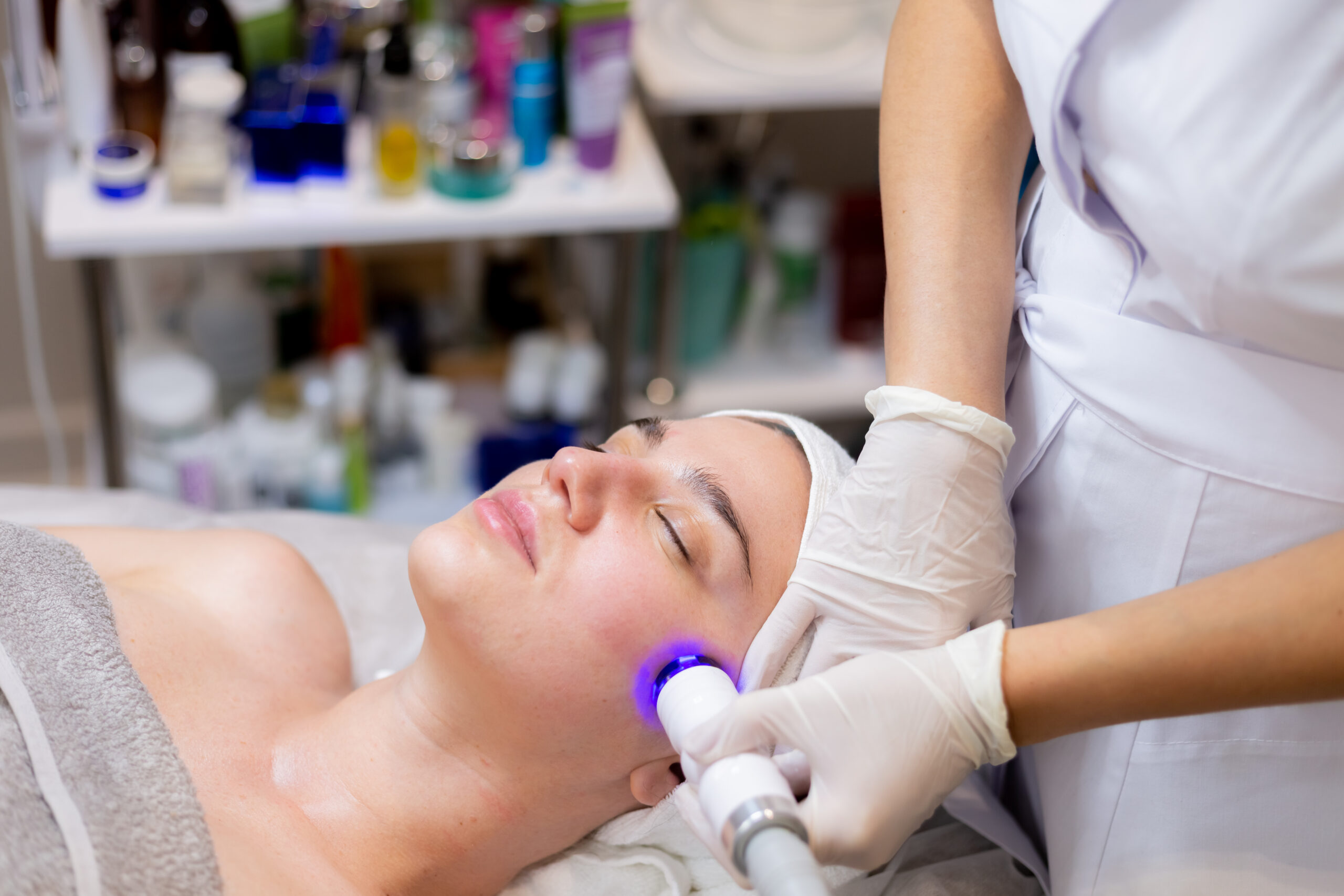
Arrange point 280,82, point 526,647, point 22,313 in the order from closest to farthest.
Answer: point 526,647 < point 280,82 < point 22,313

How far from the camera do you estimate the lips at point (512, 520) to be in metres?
1.04

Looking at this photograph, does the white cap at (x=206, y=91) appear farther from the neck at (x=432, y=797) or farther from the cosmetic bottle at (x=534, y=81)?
the neck at (x=432, y=797)

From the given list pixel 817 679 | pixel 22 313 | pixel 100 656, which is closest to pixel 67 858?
pixel 100 656

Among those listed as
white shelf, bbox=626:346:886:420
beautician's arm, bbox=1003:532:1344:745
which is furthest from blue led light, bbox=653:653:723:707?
white shelf, bbox=626:346:886:420

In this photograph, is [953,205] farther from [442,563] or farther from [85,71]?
[85,71]

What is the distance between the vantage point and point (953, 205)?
3.33 feet

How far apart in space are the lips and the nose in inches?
1.3

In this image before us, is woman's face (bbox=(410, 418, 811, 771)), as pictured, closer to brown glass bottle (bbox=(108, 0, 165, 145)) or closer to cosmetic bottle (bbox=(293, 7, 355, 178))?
cosmetic bottle (bbox=(293, 7, 355, 178))

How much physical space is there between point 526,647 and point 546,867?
0.98ft

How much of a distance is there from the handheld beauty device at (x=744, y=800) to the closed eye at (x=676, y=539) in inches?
4.1

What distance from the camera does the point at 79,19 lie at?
1603 millimetres

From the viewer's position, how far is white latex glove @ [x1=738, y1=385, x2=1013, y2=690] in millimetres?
952

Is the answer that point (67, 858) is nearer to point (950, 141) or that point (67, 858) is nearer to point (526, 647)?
point (526, 647)

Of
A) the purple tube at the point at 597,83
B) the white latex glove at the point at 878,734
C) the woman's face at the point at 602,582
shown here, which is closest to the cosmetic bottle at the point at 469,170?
the purple tube at the point at 597,83
